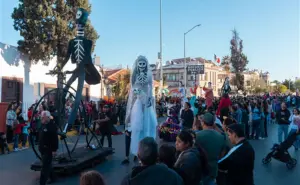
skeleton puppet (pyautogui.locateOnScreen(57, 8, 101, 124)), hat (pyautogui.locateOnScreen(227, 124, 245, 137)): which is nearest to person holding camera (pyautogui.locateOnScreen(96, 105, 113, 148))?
skeleton puppet (pyautogui.locateOnScreen(57, 8, 101, 124))

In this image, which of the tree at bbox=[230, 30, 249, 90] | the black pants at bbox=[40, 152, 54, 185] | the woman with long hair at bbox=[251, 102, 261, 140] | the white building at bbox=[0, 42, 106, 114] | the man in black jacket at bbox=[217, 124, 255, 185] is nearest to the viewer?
the man in black jacket at bbox=[217, 124, 255, 185]

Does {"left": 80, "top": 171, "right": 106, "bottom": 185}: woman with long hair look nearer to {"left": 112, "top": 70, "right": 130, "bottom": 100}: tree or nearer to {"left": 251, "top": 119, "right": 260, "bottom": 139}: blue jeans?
{"left": 251, "top": 119, "right": 260, "bottom": 139}: blue jeans

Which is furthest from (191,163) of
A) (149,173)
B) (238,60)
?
(238,60)

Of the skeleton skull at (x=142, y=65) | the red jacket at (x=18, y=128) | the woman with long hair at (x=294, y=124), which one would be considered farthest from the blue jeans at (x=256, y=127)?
the red jacket at (x=18, y=128)

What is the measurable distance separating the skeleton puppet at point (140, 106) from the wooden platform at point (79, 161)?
1.15 meters

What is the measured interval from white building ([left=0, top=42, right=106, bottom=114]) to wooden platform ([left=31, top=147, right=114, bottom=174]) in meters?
9.32

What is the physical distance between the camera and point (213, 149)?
414 centimetres

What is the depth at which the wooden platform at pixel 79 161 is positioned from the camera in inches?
276

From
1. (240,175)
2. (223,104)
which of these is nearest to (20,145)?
(223,104)

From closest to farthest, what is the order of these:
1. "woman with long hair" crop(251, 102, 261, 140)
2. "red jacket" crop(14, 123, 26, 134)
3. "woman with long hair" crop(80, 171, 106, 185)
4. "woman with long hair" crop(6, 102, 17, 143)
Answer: "woman with long hair" crop(80, 171, 106, 185) < "red jacket" crop(14, 123, 26, 134) < "woman with long hair" crop(6, 102, 17, 143) < "woman with long hair" crop(251, 102, 261, 140)

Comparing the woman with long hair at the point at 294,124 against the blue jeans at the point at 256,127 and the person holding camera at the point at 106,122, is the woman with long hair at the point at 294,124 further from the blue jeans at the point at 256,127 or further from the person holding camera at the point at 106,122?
the person holding camera at the point at 106,122

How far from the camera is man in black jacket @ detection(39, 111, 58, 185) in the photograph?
6262 millimetres

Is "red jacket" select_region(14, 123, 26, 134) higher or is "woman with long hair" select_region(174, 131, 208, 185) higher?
"woman with long hair" select_region(174, 131, 208, 185)

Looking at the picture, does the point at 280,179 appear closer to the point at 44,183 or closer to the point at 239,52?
the point at 44,183
